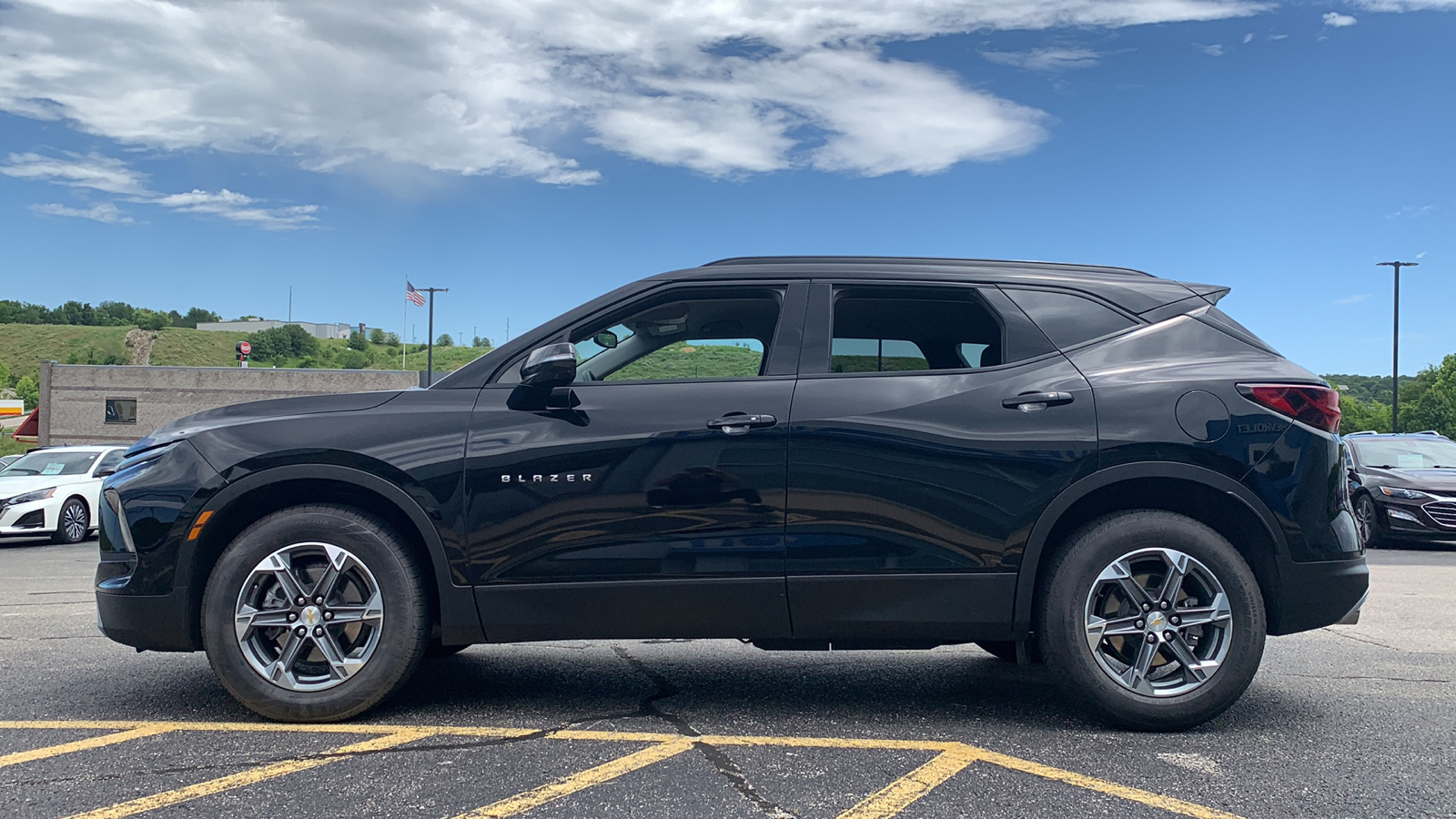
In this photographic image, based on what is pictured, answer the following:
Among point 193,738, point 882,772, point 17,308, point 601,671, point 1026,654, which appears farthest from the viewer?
point 17,308

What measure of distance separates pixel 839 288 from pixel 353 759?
2.51m

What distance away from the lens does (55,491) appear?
14.4 meters

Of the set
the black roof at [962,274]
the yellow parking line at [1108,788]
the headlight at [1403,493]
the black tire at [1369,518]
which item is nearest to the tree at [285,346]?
the black tire at [1369,518]

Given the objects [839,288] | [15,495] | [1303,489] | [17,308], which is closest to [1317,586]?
[1303,489]

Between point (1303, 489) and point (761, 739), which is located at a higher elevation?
point (1303, 489)

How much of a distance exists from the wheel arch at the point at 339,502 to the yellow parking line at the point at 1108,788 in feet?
6.45

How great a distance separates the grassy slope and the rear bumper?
159589 millimetres

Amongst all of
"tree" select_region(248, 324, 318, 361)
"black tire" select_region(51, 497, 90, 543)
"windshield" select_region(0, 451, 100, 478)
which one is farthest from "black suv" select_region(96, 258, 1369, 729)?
"tree" select_region(248, 324, 318, 361)

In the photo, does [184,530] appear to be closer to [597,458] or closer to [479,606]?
[479,606]

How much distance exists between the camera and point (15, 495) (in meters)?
14.1

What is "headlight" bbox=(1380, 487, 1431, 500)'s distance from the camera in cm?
1305

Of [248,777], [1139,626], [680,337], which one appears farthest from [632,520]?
[1139,626]

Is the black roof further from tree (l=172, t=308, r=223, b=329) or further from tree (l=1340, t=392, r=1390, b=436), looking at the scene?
tree (l=172, t=308, r=223, b=329)

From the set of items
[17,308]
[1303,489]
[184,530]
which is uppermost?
[17,308]
